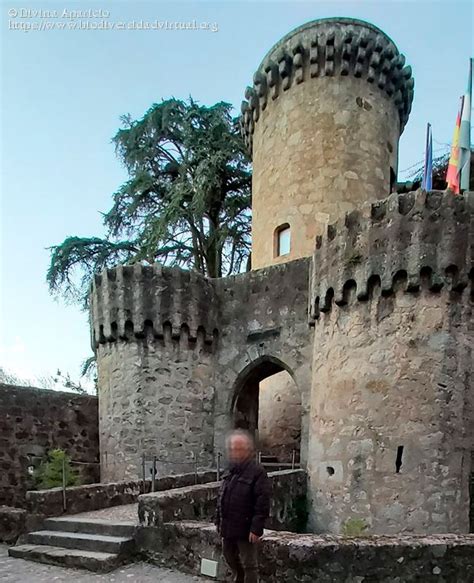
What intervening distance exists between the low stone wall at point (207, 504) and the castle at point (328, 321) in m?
0.34

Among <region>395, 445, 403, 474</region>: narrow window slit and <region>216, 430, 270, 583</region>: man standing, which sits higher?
<region>216, 430, 270, 583</region>: man standing

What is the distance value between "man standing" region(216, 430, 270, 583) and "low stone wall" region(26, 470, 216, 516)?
3994mm

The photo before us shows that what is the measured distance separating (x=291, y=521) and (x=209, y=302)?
508 cm

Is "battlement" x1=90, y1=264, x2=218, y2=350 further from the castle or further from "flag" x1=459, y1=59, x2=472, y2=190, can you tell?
"flag" x1=459, y1=59, x2=472, y2=190

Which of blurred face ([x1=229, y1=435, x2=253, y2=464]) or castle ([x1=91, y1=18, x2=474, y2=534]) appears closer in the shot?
blurred face ([x1=229, y1=435, x2=253, y2=464])

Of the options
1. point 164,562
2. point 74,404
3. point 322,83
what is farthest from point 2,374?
point 164,562

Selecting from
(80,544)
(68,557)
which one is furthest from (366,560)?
(80,544)

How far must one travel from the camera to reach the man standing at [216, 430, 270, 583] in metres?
4.46

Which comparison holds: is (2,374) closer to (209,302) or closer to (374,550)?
(209,302)

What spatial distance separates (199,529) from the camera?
5672 mm

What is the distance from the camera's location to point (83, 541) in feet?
21.7

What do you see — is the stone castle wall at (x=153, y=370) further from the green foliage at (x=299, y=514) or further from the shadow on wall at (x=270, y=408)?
the green foliage at (x=299, y=514)

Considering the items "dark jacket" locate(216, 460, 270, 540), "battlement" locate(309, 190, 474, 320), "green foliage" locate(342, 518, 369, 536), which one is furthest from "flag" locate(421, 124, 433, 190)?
"dark jacket" locate(216, 460, 270, 540)

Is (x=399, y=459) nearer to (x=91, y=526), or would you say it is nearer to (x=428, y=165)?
(x=91, y=526)
